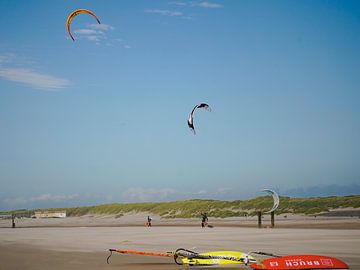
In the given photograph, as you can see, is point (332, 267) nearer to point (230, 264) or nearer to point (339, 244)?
point (230, 264)

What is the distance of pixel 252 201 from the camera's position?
6506 cm

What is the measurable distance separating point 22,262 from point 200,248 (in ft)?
19.1

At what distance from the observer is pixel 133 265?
44.3 ft

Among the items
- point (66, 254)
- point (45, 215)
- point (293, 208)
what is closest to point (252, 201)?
point (293, 208)

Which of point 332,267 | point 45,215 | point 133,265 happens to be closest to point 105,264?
point 133,265

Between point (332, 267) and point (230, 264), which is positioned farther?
point (230, 264)

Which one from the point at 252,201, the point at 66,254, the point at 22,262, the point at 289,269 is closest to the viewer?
the point at 289,269

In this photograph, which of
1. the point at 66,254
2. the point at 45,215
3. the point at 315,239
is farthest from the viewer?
the point at 45,215

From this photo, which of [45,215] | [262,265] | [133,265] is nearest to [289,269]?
[262,265]

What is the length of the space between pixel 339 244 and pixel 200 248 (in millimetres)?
4581

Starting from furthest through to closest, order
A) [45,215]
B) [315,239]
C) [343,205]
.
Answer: [45,215] < [343,205] < [315,239]

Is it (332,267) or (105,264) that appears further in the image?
(105,264)

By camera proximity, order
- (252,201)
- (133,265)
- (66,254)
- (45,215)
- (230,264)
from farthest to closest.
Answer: (45,215)
(252,201)
(66,254)
(133,265)
(230,264)

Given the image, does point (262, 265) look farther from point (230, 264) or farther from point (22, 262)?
point (22, 262)
